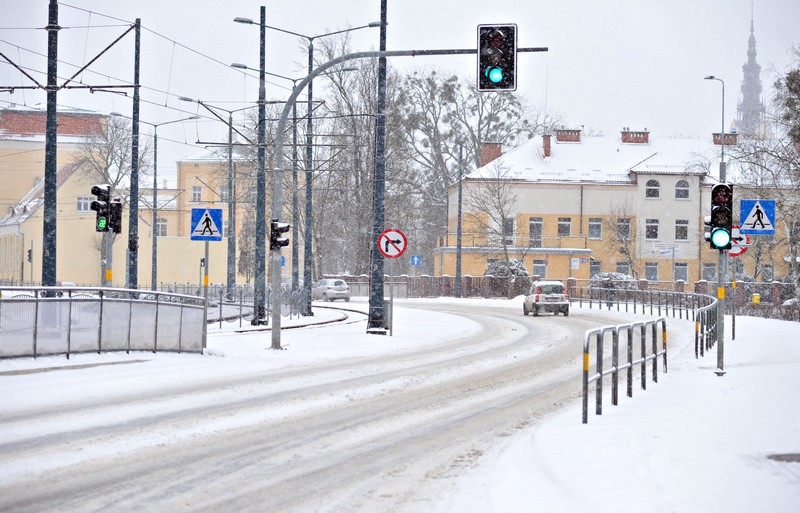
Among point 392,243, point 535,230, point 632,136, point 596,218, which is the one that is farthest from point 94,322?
point 632,136

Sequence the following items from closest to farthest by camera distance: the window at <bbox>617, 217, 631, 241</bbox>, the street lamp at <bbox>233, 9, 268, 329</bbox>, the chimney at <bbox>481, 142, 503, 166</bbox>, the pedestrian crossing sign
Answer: the pedestrian crossing sign → the street lamp at <bbox>233, 9, 268, 329</bbox> → the window at <bbox>617, 217, 631, 241</bbox> → the chimney at <bbox>481, 142, 503, 166</bbox>

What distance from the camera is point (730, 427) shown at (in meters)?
11.0

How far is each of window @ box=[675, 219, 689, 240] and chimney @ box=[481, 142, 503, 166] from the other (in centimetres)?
1445

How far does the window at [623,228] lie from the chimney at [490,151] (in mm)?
10789

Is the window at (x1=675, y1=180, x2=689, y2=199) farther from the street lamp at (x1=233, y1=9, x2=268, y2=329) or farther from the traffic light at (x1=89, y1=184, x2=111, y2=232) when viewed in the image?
the traffic light at (x1=89, y1=184, x2=111, y2=232)

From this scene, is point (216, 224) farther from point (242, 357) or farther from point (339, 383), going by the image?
point (339, 383)

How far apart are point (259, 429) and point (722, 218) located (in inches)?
339

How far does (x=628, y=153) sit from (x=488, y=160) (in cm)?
1104

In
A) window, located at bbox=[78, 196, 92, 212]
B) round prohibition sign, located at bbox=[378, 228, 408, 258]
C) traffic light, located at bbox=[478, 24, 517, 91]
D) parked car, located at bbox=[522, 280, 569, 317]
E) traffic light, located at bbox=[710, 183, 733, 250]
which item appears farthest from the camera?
window, located at bbox=[78, 196, 92, 212]

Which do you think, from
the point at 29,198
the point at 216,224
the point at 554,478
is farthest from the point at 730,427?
the point at 29,198

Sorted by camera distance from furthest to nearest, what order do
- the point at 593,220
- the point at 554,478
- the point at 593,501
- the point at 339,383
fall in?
the point at 593,220 < the point at 339,383 < the point at 554,478 < the point at 593,501

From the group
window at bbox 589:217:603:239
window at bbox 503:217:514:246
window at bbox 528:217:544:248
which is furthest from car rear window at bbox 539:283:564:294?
window at bbox 589:217:603:239

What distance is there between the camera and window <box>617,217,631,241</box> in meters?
72.5

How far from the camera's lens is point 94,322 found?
58.7ft
